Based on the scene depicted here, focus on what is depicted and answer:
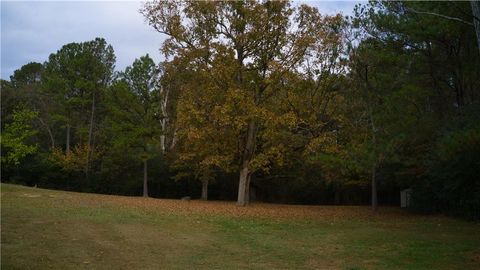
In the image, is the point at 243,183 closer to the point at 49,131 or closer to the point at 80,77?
the point at 80,77

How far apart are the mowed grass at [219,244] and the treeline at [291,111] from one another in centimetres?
250

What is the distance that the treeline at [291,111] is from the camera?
18.8m

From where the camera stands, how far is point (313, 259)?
10.1m

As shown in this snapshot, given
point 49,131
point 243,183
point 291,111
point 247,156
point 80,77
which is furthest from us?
point 49,131

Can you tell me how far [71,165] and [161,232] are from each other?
3116cm

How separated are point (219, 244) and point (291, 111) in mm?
14796

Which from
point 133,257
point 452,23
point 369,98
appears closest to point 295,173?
point 369,98

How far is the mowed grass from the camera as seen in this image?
29.6ft

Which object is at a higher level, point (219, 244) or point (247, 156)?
point (247, 156)

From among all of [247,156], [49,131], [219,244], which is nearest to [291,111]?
[247,156]

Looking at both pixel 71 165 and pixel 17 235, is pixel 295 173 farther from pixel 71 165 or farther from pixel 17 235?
pixel 17 235

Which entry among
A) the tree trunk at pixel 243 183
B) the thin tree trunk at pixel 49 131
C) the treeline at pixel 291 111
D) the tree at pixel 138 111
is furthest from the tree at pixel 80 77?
the tree trunk at pixel 243 183

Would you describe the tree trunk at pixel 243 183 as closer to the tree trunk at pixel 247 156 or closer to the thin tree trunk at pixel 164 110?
the tree trunk at pixel 247 156

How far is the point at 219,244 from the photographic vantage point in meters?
11.9
